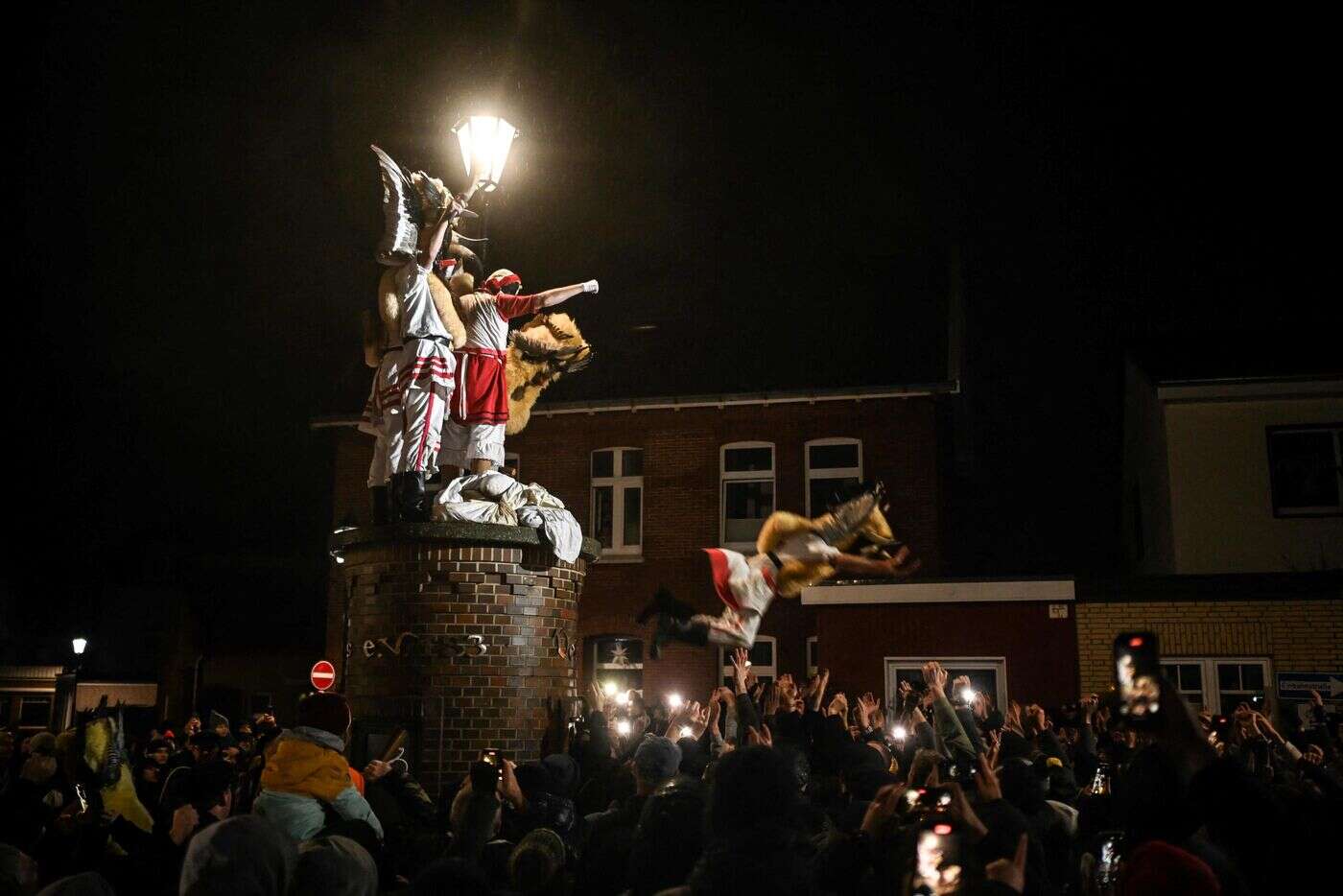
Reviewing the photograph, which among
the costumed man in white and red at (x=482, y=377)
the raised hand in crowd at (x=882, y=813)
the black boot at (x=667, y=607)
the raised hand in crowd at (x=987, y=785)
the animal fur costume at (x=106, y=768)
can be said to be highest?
the costumed man in white and red at (x=482, y=377)

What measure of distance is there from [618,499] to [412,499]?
44.8 feet

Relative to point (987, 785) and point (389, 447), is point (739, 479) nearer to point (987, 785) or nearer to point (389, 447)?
point (389, 447)

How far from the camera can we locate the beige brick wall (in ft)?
57.2

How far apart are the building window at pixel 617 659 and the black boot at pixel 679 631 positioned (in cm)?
1471

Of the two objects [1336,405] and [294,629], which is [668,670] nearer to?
[1336,405]

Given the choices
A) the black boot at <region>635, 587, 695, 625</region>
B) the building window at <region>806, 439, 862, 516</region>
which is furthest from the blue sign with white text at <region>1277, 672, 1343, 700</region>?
the black boot at <region>635, 587, 695, 625</region>

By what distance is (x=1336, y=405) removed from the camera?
20.7m

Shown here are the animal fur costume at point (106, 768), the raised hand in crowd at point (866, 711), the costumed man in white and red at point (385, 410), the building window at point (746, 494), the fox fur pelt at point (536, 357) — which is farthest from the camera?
the building window at point (746, 494)

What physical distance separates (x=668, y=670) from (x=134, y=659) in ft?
75.1

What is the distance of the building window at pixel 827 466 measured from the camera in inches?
943

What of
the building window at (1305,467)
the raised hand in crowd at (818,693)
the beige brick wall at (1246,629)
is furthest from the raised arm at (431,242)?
the building window at (1305,467)

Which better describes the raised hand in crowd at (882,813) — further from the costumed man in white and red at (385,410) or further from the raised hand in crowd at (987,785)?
the costumed man in white and red at (385,410)

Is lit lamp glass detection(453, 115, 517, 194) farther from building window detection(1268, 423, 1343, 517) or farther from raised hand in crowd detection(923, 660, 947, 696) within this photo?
building window detection(1268, 423, 1343, 517)

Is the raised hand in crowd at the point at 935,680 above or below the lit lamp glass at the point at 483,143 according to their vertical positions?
below
